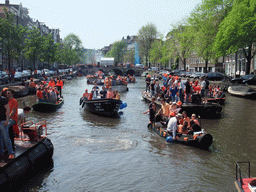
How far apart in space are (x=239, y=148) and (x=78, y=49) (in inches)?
3805

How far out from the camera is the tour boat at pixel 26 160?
303 inches

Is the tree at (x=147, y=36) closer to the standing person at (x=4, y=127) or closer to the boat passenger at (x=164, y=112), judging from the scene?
the boat passenger at (x=164, y=112)

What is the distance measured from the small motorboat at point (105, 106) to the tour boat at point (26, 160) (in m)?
9.23

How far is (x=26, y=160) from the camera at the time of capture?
28.8 feet

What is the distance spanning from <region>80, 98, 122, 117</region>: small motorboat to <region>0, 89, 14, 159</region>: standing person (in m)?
11.6

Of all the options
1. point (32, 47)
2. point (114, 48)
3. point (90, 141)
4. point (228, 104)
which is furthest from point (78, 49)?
point (90, 141)

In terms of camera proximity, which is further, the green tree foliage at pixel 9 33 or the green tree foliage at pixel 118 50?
the green tree foliage at pixel 118 50

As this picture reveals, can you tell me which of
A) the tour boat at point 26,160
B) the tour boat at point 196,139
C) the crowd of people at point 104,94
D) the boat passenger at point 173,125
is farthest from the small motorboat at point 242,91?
the tour boat at point 26,160

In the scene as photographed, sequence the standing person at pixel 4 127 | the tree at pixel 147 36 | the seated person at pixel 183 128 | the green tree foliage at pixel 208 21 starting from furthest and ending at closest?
the tree at pixel 147 36 → the green tree foliage at pixel 208 21 → the seated person at pixel 183 128 → the standing person at pixel 4 127

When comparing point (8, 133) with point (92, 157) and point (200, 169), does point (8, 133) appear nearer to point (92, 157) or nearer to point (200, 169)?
point (92, 157)

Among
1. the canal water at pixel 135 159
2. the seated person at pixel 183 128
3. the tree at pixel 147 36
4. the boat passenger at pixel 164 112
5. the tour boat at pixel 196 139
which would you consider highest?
the tree at pixel 147 36

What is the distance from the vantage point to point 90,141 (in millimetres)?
13711

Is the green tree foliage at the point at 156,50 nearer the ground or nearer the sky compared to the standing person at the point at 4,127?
nearer the sky

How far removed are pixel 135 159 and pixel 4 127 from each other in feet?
17.3
